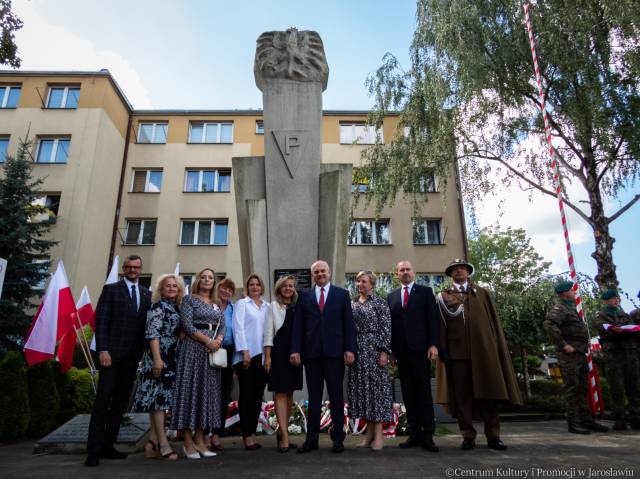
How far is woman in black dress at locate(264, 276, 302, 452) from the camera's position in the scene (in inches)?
173

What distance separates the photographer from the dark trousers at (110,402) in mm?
3881

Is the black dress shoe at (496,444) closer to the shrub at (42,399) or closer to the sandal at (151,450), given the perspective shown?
the sandal at (151,450)

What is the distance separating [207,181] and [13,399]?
55.4 ft

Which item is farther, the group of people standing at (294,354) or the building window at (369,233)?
the building window at (369,233)

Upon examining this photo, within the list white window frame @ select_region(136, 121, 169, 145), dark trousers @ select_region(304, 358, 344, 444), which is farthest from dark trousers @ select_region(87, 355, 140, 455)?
white window frame @ select_region(136, 121, 169, 145)

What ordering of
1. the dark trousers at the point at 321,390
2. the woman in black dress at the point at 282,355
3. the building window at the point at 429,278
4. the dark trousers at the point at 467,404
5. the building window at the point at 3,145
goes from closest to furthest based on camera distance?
the dark trousers at the point at 321,390, the dark trousers at the point at 467,404, the woman in black dress at the point at 282,355, the building window at the point at 429,278, the building window at the point at 3,145

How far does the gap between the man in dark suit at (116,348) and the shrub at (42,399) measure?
4.10 metres

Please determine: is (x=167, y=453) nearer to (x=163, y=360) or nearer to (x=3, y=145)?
(x=163, y=360)

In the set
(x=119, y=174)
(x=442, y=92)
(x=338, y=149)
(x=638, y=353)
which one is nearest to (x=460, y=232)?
(x=338, y=149)

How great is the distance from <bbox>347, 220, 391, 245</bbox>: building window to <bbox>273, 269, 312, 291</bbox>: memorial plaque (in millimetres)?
15133

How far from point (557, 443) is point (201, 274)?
4.08 m

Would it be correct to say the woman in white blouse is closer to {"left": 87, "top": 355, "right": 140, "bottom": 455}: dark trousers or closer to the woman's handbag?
the woman's handbag

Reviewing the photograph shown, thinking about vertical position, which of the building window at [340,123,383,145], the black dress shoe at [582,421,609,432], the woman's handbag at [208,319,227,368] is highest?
the building window at [340,123,383,145]

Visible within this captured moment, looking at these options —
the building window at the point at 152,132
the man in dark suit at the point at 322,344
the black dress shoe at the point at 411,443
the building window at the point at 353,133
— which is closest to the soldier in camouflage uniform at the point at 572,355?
the black dress shoe at the point at 411,443
